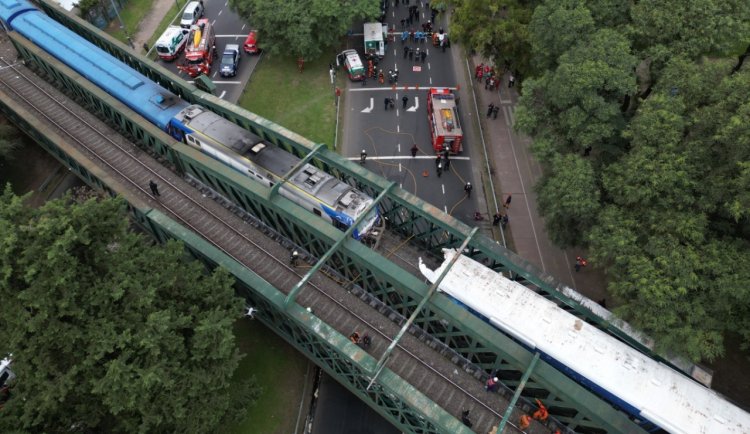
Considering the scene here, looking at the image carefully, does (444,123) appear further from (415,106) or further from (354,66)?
(354,66)

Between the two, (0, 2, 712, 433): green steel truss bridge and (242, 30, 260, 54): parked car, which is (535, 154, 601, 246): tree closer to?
(0, 2, 712, 433): green steel truss bridge

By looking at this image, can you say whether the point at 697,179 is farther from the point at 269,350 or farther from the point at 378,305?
the point at 269,350

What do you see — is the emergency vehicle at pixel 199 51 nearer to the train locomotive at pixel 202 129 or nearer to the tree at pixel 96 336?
the train locomotive at pixel 202 129

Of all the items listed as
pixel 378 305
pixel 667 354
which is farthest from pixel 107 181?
pixel 667 354

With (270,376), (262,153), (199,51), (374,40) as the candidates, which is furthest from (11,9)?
(270,376)

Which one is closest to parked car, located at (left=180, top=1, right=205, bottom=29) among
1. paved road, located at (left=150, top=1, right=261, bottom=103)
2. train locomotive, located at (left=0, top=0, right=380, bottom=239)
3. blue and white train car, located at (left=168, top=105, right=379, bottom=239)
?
paved road, located at (left=150, top=1, right=261, bottom=103)

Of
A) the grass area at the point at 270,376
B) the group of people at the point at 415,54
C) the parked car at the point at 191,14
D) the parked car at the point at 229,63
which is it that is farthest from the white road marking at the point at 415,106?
the parked car at the point at 191,14

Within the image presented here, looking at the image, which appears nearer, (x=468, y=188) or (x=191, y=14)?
(x=468, y=188)
